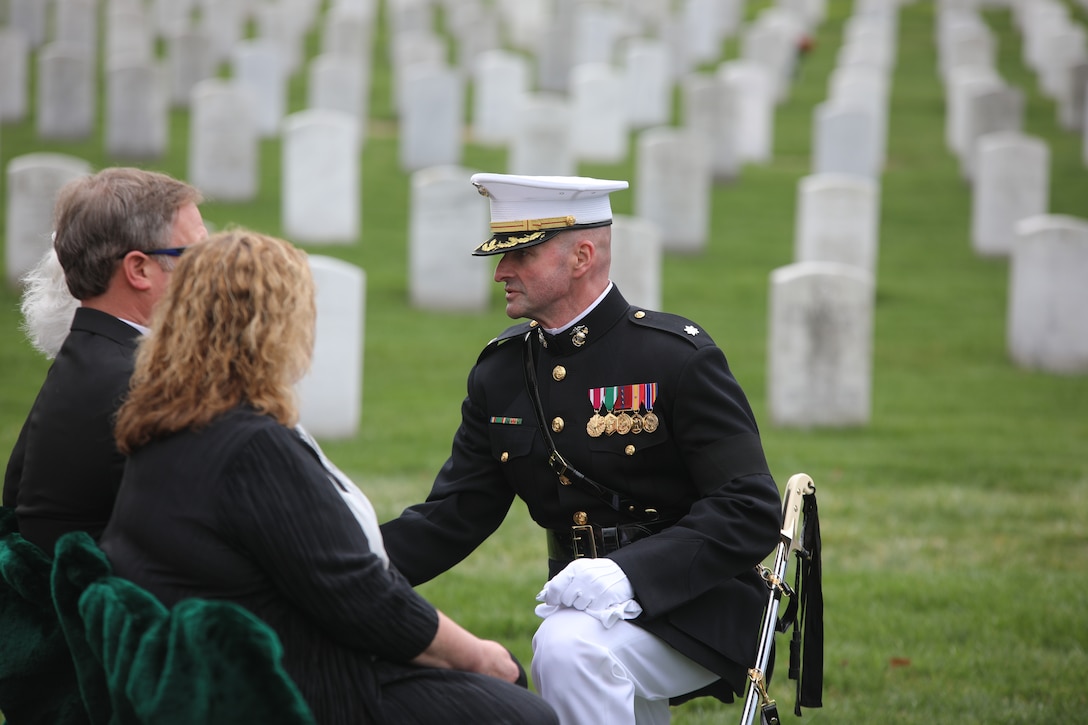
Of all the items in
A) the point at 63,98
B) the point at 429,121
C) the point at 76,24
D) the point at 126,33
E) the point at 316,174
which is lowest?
the point at 316,174

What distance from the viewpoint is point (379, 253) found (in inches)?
522

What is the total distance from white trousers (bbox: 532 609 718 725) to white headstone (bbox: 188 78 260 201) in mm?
12250

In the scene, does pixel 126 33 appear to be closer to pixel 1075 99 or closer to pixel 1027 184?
pixel 1027 184

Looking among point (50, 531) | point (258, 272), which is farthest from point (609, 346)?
point (50, 531)

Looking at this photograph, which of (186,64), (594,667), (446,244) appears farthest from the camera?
(186,64)

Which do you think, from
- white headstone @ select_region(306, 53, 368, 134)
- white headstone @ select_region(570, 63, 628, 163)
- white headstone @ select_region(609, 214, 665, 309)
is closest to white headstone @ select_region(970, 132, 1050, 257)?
white headstone @ select_region(570, 63, 628, 163)

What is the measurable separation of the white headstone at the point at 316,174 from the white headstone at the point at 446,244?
7.60 feet

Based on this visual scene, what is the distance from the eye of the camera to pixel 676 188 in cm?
1383

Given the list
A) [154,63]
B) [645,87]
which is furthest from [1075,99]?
[154,63]

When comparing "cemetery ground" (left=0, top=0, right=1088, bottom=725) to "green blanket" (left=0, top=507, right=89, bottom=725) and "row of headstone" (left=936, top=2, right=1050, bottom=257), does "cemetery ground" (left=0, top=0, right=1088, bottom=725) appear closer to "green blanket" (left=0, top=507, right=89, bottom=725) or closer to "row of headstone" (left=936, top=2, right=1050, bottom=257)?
"row of headstone" (left=936, top=2, right=1050, bottom=257)

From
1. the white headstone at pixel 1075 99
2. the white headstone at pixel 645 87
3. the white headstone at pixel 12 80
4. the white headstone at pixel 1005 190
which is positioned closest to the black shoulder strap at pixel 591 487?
the white headstone at pixel 1005 190

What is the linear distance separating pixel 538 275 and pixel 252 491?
1144 mm

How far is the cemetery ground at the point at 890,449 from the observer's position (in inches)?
191

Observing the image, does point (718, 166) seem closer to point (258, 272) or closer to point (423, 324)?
point (423, 324)
